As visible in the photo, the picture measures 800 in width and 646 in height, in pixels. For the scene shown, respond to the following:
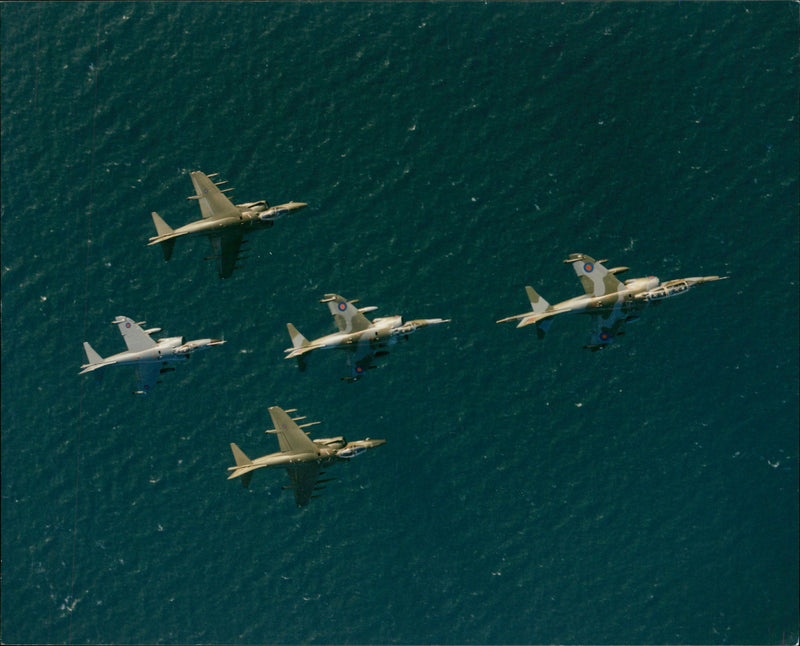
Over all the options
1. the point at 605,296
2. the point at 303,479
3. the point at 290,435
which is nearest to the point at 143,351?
the point at 290,435

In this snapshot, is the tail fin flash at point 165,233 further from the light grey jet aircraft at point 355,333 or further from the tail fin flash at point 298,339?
the tail fin flash at point 298,339

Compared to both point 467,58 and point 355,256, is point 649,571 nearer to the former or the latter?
point 355,256

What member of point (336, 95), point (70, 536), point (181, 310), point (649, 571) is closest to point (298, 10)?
point (336, 95)

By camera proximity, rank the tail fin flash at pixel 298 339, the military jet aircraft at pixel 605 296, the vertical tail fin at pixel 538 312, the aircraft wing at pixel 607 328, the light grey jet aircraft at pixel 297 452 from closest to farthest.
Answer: the light grey jet aircraft at pixel 297 452, the tail fin flash at pixel 298 339, the military jet aircraft at pixel 605 296, the vertical tail fin at pixel 538 312, the aircraft wing at pixel 607 328

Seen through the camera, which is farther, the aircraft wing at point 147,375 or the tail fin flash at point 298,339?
the aircraft wing at point 147,375

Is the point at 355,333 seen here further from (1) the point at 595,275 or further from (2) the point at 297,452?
(1) the point at 595,275

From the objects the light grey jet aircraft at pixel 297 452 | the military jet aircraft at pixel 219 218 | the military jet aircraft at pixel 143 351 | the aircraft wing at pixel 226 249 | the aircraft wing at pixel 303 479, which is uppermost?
the military jet aircraft at pixel 219 218

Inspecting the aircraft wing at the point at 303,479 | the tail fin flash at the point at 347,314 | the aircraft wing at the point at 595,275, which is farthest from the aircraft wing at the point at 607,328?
the aircraft wing at the point at 303,479
